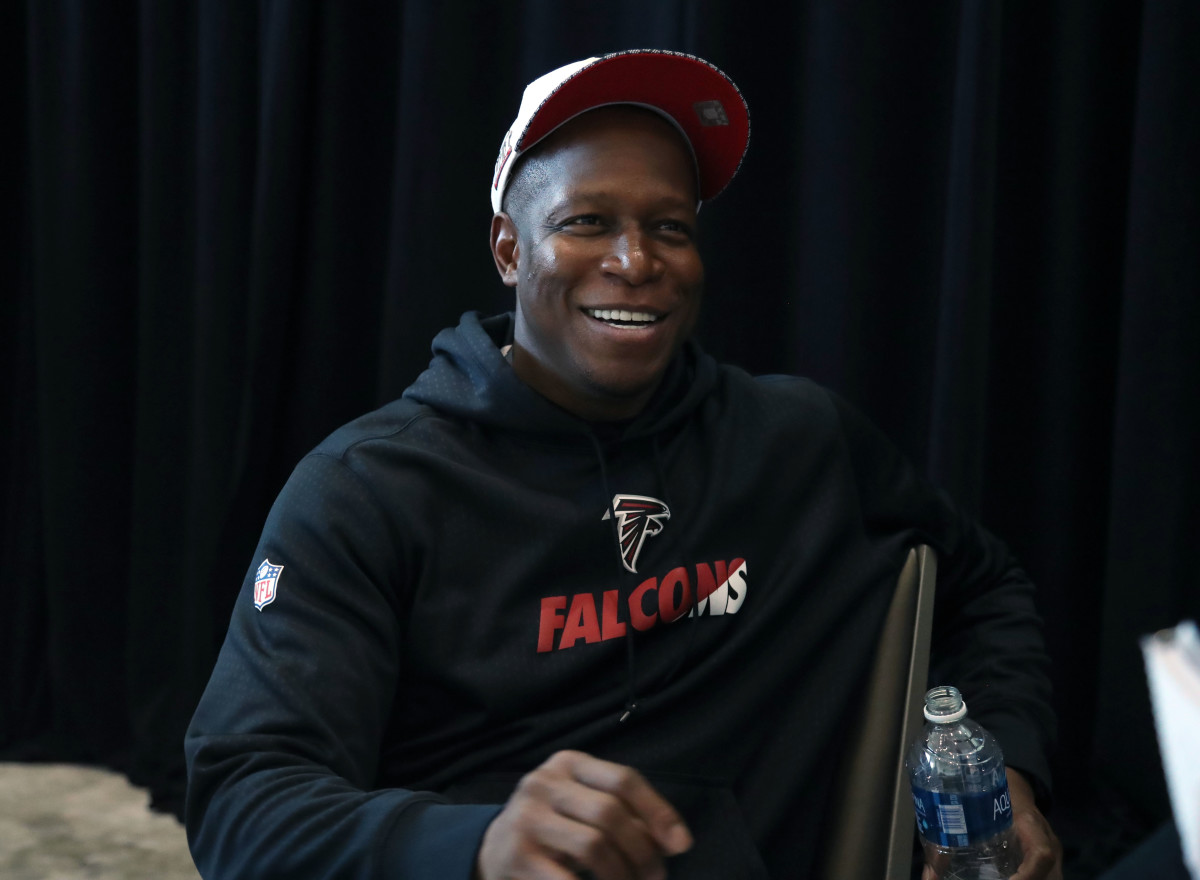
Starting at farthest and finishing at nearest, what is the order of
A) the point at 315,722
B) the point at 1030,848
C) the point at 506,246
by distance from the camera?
the point at 506,246 < the point at 1030,848 < the point at 315,722

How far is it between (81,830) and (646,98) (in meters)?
1.74

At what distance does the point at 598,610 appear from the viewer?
1.24 meters

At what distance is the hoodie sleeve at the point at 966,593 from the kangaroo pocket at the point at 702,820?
0.30 m

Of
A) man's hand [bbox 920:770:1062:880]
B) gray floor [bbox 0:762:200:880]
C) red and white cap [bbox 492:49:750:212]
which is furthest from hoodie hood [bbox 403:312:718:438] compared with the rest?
gray floor [bbox 0:762:200:880]

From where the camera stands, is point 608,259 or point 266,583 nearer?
point 266,583

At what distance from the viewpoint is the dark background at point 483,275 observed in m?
1.81

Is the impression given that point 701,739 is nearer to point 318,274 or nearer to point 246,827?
point 246,827

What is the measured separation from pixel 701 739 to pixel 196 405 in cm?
145

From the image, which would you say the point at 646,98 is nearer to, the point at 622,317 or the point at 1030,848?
the point at 622,317

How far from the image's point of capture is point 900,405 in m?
1.99

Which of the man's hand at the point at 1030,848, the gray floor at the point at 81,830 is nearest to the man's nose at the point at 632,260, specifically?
the man's hand at the point at 1030,848

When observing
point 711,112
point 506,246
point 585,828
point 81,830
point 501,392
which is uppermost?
point 711,112

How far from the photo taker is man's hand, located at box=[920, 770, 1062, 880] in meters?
1.12

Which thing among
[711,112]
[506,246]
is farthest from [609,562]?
[711,112]
